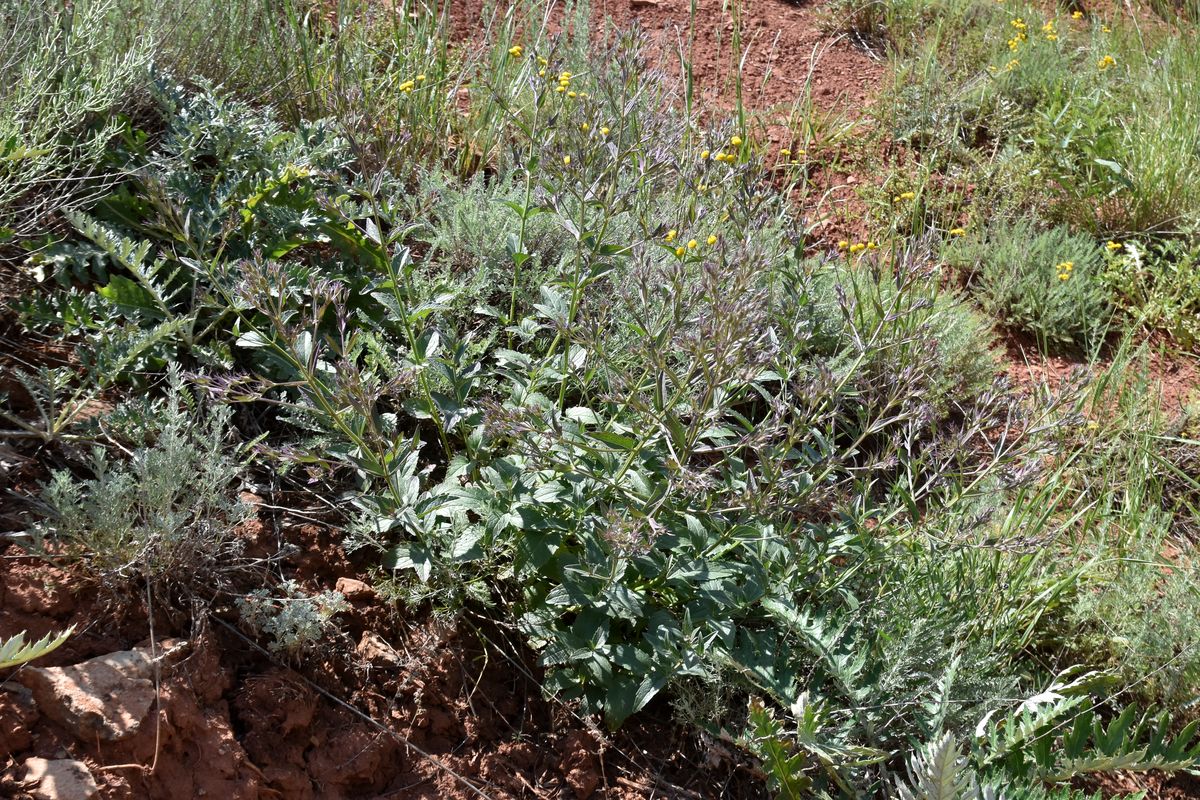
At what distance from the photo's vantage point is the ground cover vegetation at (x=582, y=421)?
7.30ft

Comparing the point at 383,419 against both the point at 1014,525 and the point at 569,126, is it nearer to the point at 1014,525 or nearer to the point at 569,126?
the point at 569,126

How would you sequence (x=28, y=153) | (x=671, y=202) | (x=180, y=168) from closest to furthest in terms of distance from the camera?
(x=28, y=153) → (x=180, y=168) → (x=671, y=202)

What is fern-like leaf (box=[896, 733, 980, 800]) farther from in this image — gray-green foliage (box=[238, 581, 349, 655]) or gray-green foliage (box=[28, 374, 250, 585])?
gray-green foliage (box=[28, 374, 250, 585])

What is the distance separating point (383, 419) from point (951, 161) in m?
3.45

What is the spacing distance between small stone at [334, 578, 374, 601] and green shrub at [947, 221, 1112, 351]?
2.91 meters

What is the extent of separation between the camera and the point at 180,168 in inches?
113

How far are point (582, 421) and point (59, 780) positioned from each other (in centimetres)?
132

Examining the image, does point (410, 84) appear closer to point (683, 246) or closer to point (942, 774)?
point (683, 246)

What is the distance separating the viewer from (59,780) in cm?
187

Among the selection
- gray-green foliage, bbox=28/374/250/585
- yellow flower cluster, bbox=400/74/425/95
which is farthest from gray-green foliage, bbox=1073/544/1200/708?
yellow flower cluster, bbox=400/74/425/95

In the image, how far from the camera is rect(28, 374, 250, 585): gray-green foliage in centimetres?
215

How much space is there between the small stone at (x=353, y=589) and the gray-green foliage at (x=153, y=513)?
276 mm

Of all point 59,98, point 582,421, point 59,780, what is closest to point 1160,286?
point 582,421

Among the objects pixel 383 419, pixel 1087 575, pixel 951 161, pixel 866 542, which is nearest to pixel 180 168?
pixel 383 419
